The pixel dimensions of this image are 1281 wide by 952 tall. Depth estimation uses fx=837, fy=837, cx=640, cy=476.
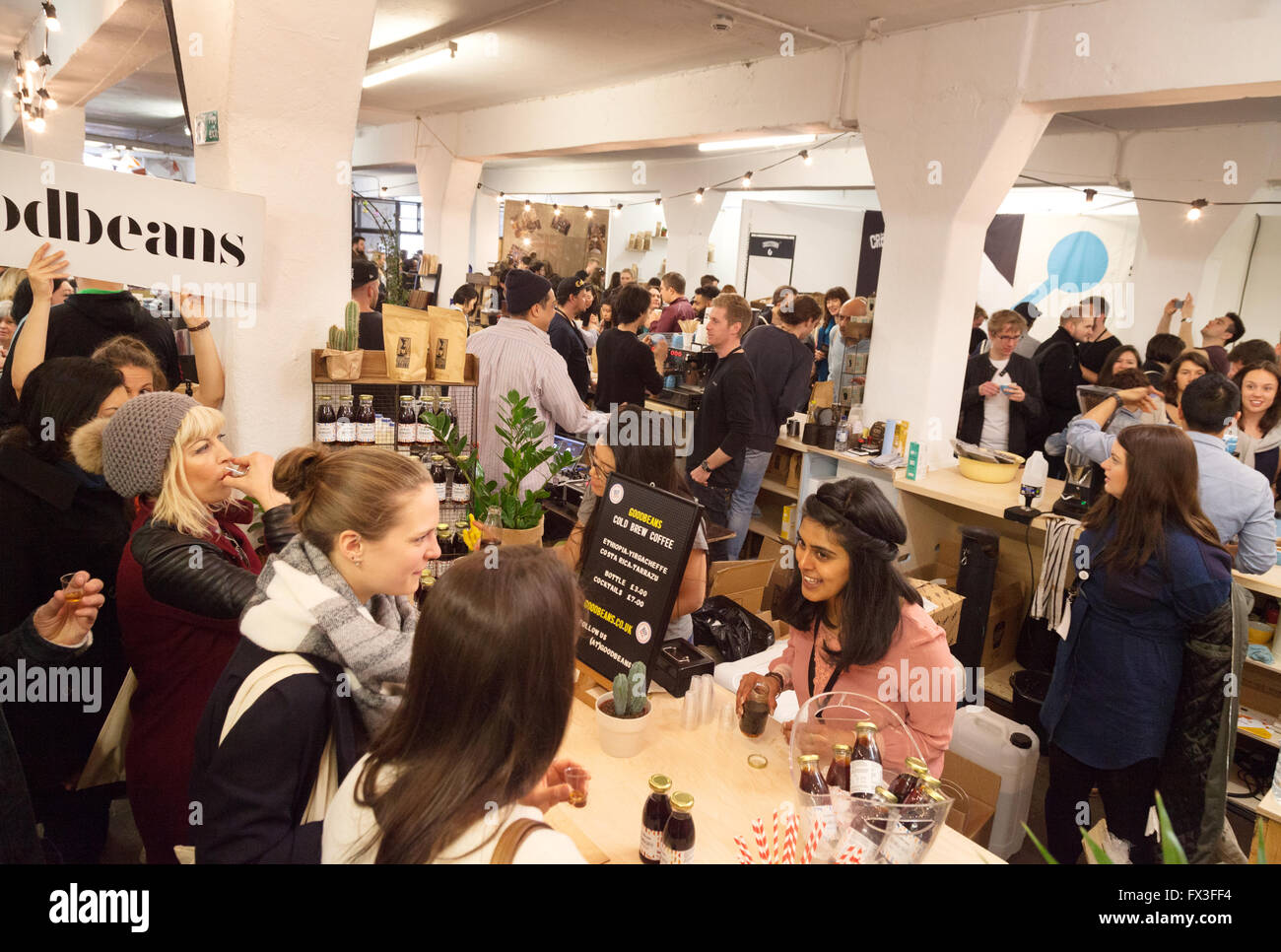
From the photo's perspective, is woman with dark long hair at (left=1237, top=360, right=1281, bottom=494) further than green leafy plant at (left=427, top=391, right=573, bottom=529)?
Yes

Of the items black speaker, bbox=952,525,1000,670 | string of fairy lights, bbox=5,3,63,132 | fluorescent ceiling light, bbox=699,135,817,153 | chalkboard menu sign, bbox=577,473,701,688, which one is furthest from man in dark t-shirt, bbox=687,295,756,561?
string of fairy lights, bbox=5,3,63,132

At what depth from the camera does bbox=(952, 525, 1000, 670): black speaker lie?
419 cm

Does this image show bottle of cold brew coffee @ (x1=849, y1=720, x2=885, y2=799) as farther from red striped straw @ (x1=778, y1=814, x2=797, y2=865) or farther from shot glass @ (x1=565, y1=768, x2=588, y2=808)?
shot glass @ (x1=565, y1=768, x2=588, y2=808)

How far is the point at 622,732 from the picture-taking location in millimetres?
2006

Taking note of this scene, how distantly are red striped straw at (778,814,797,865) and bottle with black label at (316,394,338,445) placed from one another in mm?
2505

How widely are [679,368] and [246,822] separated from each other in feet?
20.4

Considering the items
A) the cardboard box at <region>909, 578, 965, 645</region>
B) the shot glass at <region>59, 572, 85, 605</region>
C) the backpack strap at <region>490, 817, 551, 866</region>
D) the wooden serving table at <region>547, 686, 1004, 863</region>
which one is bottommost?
the cardboard box at <region>909, 578, 965, 645</region>

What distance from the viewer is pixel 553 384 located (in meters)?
4.14

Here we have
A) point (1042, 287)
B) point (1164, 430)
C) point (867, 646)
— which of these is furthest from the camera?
point (1042, 287)

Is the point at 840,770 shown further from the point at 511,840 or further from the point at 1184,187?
the point at 1184,187

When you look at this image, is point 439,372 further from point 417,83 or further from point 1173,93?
point 417,83

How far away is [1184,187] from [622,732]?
807cm

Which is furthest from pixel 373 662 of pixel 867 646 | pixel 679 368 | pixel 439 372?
pixel 679 368
